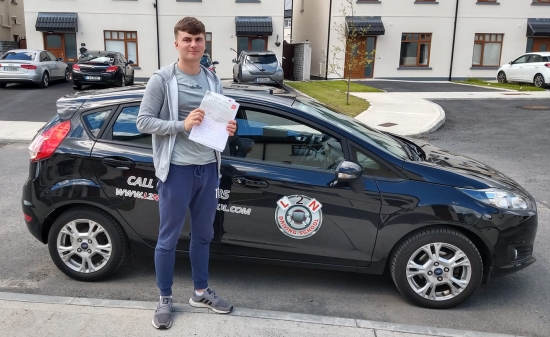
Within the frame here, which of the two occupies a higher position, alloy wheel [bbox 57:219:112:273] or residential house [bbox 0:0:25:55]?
residential house [bbox 0:0:25:55]

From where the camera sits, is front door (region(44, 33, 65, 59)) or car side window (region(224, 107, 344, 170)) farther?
front door (region(44, 33, 65, 59))

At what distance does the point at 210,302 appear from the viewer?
3355 millimetres

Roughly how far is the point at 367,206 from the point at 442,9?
85.9ft

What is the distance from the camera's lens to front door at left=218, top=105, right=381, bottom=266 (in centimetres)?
352

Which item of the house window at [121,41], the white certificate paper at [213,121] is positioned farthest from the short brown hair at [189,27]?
the house window at [121,41]

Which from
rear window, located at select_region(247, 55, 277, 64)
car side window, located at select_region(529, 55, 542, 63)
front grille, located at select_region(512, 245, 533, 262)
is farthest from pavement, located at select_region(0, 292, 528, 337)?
car side window, located at select_region(529, 55, 542, 63)

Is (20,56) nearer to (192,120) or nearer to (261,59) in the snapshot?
(261,59)

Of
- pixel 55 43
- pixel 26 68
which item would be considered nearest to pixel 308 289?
pixel 26 68

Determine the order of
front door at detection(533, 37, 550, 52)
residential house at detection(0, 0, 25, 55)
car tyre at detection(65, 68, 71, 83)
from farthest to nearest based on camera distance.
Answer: residential house at detection(0, 0, 25, 55) → front door at detection(533, 37, 550, 52) → car tyre at detection(65, 68, 71, 83)

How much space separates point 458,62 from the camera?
2742 centimetres

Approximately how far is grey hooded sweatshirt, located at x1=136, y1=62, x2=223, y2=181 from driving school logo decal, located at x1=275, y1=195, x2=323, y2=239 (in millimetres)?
957

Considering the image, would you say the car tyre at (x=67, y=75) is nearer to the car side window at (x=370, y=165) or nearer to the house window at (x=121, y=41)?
the house window at (x=121, y=41)

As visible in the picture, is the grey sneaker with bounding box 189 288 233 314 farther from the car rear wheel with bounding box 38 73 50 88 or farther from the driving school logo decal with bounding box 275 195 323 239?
the car rear wheel with bounding box 38 73 50 88

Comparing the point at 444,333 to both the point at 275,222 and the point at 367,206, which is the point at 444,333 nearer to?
the point at 367,206
